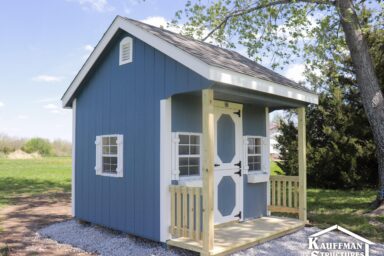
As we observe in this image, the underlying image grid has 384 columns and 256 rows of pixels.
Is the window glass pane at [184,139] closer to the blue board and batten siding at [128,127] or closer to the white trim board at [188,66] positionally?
the blue board and batten siding at [128,127]

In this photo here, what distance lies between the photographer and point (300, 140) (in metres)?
6.95

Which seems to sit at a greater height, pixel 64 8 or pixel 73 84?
pixel 64 8

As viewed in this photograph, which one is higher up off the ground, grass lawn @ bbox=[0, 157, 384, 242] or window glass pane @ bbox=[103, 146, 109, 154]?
window glass pane @ bbox=[103, 146, 109, 154]

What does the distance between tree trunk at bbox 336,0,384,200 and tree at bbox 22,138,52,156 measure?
3291 centimetres

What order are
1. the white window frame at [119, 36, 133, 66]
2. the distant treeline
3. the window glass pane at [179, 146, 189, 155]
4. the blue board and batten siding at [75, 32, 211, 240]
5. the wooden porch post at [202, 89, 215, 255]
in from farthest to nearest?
the distant treeline
the white window frame at [119, 36, 133, 66]
the window glass pane at [179, 146, 189, 155]
the blue board and batten siding at [75, 32, 211, 240]
the wooden porch post at [202, 89, 215, 255]

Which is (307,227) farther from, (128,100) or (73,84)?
(73,84)

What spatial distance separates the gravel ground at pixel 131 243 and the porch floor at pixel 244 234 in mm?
100

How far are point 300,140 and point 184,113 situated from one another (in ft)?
8.57

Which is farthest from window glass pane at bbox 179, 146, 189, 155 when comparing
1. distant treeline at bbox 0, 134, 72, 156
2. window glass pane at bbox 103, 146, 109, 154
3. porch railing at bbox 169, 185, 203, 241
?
distant treeline at bbox 0, 134, 72, 156

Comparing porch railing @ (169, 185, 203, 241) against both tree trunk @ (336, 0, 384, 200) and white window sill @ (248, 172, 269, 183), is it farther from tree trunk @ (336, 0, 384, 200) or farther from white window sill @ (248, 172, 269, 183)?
tree trunk @ (336, 0, 384, 200)

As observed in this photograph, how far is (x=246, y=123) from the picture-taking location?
23.2ft

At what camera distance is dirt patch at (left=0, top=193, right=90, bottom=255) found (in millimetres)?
5504

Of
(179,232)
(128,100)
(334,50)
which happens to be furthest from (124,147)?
(334,50)

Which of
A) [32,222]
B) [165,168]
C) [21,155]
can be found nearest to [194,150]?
[165,168]
